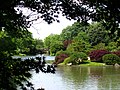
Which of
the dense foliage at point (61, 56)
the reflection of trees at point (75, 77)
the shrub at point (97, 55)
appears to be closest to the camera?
the reflection of trees at point (75, 77)

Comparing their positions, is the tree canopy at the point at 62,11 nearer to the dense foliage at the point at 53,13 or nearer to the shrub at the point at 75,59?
the dense foliage at the point at 53,13

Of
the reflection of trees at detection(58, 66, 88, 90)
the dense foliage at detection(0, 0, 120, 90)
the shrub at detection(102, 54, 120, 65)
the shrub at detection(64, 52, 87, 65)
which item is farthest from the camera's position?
the shrub at detection(64, 52, 87, 65)

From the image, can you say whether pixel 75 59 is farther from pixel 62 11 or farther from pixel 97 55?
pixel 62 11

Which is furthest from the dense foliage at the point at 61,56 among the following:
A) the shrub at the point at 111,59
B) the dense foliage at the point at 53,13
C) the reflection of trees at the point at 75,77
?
the dense foliage at the point at 53,13

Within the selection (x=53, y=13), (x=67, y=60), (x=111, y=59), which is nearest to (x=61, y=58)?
(x=67, y=60)

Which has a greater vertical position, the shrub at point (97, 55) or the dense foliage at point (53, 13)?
the dense foliage at point (53, 13)

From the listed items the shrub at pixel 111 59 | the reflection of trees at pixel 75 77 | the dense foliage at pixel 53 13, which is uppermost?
the dense foliage at pixel 53 13

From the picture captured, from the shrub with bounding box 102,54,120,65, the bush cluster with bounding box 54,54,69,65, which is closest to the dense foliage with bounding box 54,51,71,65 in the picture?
the bush cluster with bounding box 54,54,69,65

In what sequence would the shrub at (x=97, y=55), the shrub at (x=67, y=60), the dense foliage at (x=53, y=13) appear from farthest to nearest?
the shrub at (x=97, y=55), the shrub at (x=67, y=60), the dense foliage at (x=53, y=13)

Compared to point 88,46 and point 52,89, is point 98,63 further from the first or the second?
point 52,89

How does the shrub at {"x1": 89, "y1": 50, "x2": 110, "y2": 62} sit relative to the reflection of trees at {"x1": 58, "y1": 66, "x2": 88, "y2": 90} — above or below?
above

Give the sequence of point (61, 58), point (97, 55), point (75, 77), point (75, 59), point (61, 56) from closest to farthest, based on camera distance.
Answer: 1. point (75, 77)
2. point (75, 59)
3. point (97, 55)
4. point (61, 58)
5. point (61, 56)

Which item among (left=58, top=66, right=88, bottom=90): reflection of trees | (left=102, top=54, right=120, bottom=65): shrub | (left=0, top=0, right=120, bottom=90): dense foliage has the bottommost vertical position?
(left=58, top=66, right=88, bottom=90): reflection of trees

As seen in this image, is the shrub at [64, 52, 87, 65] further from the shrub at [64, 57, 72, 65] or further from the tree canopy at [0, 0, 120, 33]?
the tree canopy at [0, 0, 120, 33]
